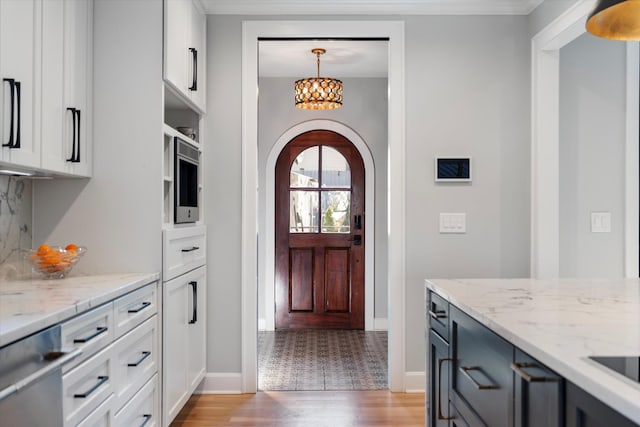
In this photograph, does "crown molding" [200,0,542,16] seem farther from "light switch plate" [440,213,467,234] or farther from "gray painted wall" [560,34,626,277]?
"light switch plate" [440,213,467,234]

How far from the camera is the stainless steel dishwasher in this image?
1208 millimetres

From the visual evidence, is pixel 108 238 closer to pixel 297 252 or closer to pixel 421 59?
pixel 421 59

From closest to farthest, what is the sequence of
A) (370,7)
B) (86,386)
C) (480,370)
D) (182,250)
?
1. (480,370)
2. (86,386)
3. (182,250)
4. (370,7)

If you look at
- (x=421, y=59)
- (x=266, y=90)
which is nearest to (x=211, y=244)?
(x=421, y=59)

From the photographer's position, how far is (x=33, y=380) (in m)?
1.30

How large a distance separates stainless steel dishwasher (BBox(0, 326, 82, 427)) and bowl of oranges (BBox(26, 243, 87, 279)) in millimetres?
738

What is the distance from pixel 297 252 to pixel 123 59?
306cm

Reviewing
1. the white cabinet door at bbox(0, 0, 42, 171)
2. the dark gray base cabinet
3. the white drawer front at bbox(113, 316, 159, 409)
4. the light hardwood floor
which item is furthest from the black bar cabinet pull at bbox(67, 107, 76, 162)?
the dark gray base cabinet

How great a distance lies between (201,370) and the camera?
10.3 feet

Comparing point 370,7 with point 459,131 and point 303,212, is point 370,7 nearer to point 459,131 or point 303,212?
point 459,131

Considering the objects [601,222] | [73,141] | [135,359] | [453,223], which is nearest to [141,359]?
[135,359]

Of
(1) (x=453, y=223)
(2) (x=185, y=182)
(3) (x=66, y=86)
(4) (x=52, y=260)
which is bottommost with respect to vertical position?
(4) (x=52, y=260)

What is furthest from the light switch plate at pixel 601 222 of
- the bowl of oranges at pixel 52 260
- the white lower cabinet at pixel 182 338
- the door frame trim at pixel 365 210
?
the bowl of oranges at pixel 52 260

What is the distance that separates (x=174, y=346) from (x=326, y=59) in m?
2.96
